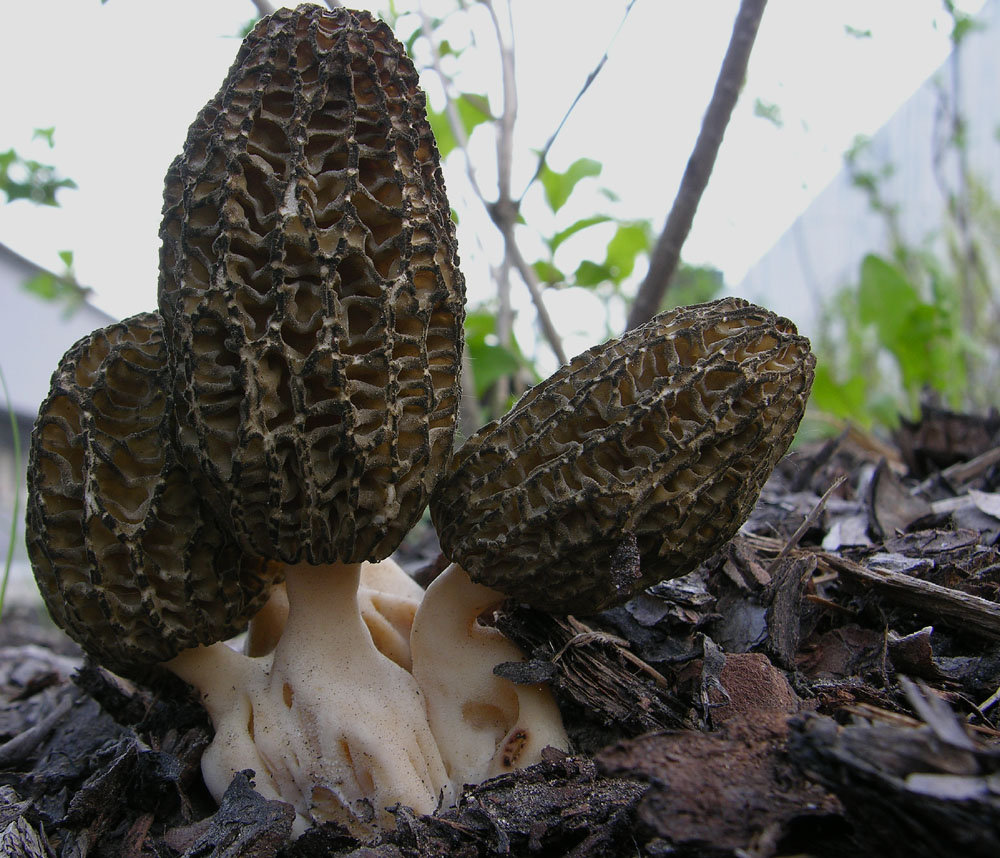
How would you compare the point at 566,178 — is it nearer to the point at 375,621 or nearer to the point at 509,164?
the point at 509,164

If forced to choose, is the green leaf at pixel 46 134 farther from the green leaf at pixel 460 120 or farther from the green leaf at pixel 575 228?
the green leaf at pixel 575 228

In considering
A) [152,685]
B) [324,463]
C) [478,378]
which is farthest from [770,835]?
[478,378]

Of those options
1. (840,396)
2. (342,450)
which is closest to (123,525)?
(342,450)

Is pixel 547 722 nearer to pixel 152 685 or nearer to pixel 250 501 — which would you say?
pixel 250 501

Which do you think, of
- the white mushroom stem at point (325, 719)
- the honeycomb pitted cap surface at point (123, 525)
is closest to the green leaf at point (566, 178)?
the honeycomb pitted cap surface at point (123, 525)

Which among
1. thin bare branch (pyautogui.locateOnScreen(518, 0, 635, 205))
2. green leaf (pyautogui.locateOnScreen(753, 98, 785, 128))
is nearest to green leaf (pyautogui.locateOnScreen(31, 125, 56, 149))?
thin bare branch (pyautogui.locateOnScreen(518, 0, 635, 205))

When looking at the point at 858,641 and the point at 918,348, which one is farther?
the point at 918,348
